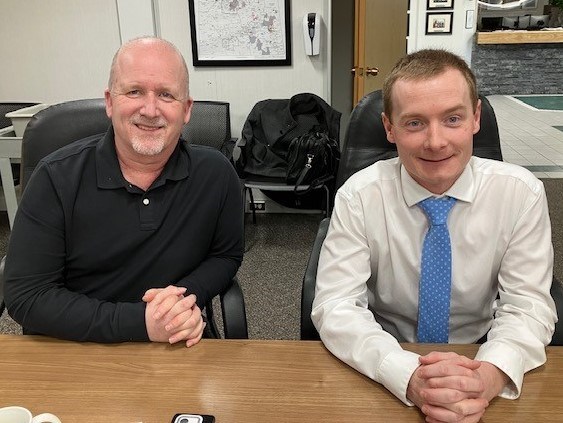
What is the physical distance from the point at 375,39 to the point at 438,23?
4818 mm

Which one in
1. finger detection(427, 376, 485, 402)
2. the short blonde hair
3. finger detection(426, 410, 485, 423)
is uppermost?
the short blonde hair

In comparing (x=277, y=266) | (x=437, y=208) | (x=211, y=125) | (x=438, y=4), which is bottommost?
(x=277, y=266)

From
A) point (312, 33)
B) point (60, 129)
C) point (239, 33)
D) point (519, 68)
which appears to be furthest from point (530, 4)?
point (60, 129)

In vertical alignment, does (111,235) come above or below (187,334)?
above

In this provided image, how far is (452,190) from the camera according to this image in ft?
4.05

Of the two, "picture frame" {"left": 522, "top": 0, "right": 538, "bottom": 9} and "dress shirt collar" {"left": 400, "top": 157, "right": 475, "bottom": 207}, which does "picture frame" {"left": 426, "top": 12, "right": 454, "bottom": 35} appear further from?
"dress shirt collar" {"left": 400, "top": 157, "right": 475, "bottom": 207}

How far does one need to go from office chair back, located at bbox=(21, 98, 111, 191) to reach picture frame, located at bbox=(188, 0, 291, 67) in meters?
2.06

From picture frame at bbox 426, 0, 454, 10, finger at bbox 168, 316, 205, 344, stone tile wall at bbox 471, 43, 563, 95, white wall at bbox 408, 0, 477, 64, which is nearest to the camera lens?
finger at bbox 168, 316, 205, 344

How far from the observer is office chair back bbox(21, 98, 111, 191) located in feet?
5.18

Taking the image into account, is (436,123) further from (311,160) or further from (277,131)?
(277,131)

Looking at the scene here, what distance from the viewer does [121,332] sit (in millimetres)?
1099

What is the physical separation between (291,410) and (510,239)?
66 cm

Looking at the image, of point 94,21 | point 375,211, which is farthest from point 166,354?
point 94,21

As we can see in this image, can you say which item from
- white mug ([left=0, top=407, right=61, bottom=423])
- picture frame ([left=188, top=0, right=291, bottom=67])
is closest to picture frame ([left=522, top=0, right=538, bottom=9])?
picture frame ([left=188, top=0, right=291, bottom=67])
